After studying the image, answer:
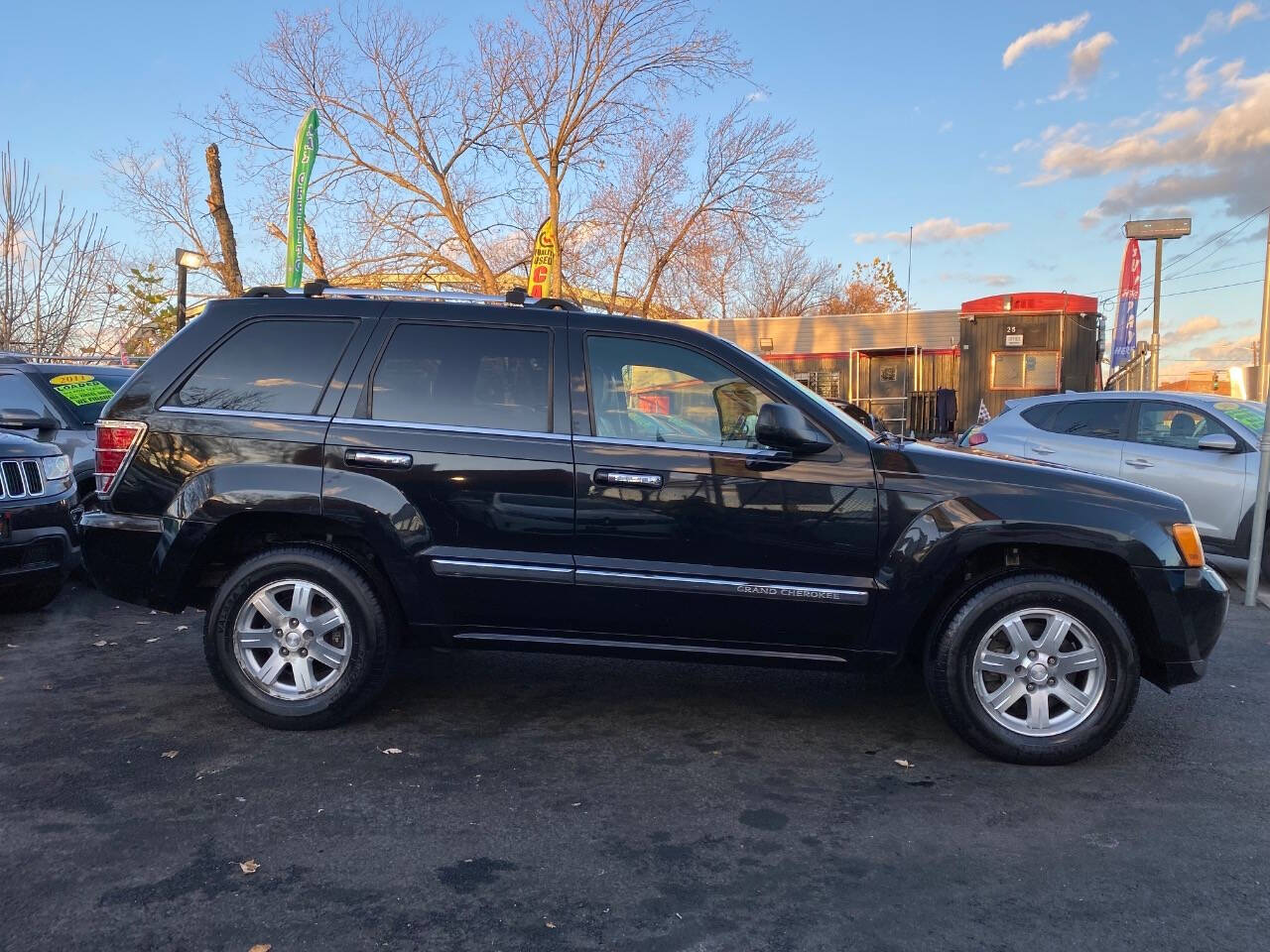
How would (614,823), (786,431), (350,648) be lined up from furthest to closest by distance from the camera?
(350,648) → (786,431) → (614,823)

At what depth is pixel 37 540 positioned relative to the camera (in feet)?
19.3

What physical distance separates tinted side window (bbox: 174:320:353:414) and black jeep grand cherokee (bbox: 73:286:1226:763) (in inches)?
0.5

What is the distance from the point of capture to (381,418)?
4289 millimetres

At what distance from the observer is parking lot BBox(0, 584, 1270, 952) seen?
281 cm

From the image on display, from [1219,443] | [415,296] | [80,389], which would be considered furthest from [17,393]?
[1219,443]

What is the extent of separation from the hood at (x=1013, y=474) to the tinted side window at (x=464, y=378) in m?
1.53

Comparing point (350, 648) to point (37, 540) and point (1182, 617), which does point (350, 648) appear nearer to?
point (37, 540)

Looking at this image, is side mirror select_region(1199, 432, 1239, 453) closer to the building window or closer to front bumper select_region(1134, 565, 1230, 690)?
front bumper select_region(1134, 565, 1230, 690)

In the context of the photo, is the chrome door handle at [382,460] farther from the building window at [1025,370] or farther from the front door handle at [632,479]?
the building window at [1025,370]

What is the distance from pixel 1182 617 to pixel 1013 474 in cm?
91

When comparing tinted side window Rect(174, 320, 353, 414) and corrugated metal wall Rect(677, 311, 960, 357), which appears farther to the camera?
corrugated metal wall Rect(677, 311, 960, 357)

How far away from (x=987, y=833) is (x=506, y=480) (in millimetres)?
2285

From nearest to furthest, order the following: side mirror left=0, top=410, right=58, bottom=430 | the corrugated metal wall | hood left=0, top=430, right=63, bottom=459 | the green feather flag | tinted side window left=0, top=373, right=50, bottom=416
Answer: hood left=0, top=430, right=63, bottom=459
side mirror left=0, top=410, right=58, bottom=430
tinted side window left=0, top=373, right=50, bottom=416
the green feather flag
the corrugated metal wall

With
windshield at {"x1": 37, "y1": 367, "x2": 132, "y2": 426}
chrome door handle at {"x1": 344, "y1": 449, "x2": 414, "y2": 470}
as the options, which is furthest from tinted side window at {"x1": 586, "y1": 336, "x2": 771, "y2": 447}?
windshield at {"x1": 37, "y1": 367, "x2": 132, "y2": 426}
